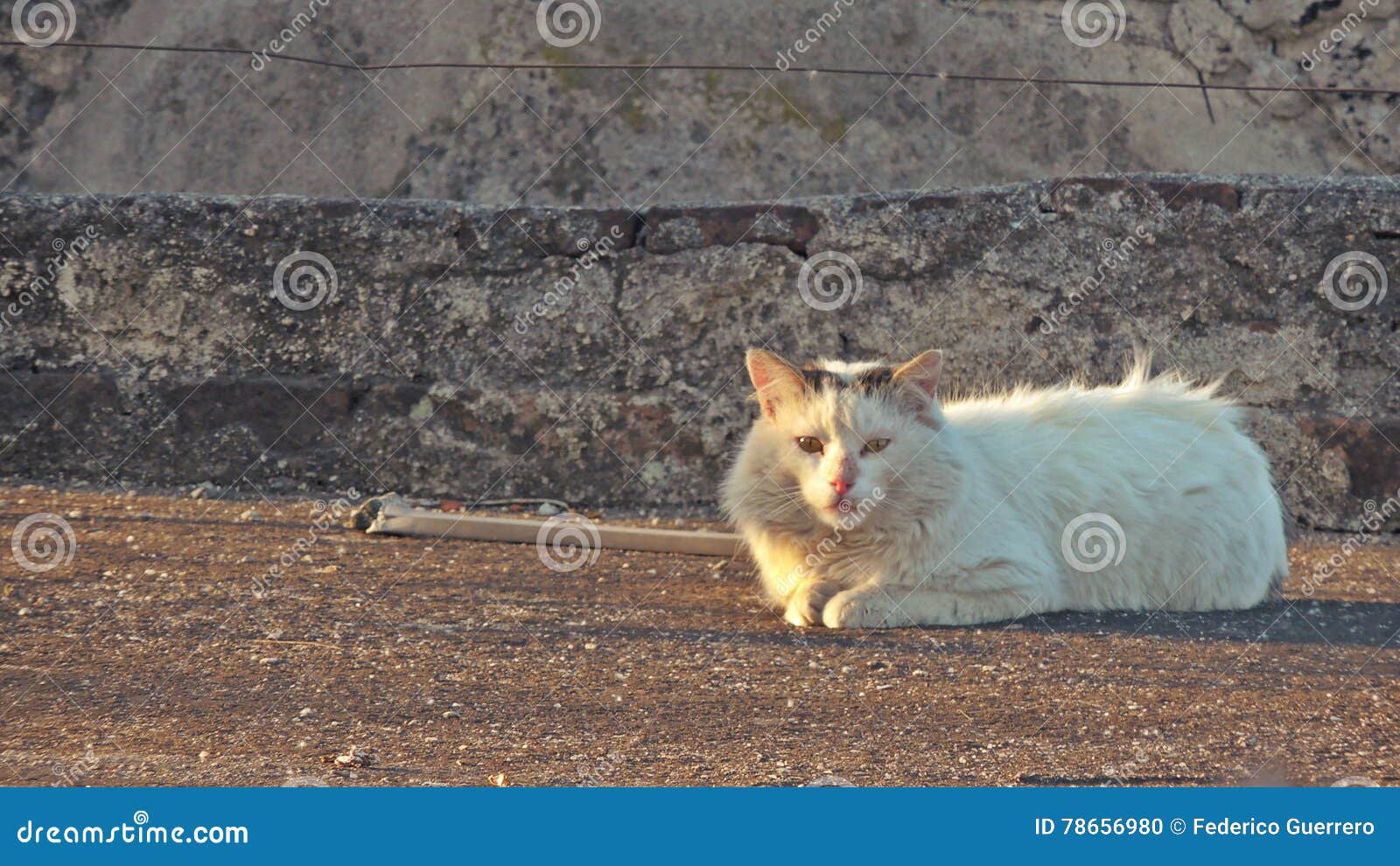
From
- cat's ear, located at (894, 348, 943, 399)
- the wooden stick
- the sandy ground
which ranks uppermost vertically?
the wooden stick

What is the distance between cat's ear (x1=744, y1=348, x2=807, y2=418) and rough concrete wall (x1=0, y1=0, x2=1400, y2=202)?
715 centimetres

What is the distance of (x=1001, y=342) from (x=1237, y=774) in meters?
3.13

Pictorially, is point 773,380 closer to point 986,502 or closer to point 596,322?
point 986,502

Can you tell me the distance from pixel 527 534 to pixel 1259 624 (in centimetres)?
257

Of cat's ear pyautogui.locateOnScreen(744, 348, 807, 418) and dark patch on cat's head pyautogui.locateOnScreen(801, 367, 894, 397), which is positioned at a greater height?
cat's ear pyautogui.locateOnScreen(744, 348, 807, 418)

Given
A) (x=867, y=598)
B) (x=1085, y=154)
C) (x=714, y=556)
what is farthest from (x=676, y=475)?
(x=1085, y=154)

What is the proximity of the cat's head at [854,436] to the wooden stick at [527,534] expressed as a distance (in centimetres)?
95

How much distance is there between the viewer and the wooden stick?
5.19 m

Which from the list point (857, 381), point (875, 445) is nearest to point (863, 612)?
point (875, 445)

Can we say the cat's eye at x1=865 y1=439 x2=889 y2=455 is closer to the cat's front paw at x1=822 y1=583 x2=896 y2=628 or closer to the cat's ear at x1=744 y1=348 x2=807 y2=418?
the cat's ear at x1=744 y1=348 x2=807 y2=418

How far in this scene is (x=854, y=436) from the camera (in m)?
4.11

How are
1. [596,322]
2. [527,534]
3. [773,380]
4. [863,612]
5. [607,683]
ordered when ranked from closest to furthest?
[607,683] → [863,612] → [773,380] → [527,534] → [596,322]

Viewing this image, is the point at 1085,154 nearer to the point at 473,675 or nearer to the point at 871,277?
the point at 871,277

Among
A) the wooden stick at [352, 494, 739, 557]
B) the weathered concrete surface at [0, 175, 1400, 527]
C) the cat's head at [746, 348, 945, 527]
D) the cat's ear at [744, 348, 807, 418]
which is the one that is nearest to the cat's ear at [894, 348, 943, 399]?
the cat's head at [746, 348, 945, 527]
